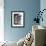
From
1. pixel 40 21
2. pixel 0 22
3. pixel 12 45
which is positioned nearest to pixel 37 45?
pixel 12 45

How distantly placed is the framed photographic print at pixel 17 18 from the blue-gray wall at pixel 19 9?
0.12 meters

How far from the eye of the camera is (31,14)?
5.82 m

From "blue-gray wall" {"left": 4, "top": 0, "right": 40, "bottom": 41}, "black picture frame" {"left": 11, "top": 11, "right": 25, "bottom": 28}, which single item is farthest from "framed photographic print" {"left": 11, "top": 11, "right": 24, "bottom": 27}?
"blue-gray wall" {"left": 4, "top": 0, "right": 40, "bottom": 41}

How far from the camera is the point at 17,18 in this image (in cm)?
582

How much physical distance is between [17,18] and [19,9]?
1.26 feet

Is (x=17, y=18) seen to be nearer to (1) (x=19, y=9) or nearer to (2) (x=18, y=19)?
(2) (x=18, y=19)

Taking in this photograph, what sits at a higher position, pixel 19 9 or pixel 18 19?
pixel 19 9

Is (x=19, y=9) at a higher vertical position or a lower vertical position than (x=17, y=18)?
higher

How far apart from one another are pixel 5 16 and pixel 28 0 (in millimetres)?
1169

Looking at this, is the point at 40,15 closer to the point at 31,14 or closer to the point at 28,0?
the point at 31,14

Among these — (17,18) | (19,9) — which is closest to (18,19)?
(17,18)

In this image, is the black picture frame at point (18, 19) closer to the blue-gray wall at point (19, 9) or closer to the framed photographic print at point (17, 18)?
the framed photographic print at point (17, 18)

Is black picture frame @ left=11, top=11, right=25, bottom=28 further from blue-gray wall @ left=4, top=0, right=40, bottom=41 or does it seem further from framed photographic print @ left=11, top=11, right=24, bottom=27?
blue-gray wall @ left=4, top=0, right=40, bottom=41

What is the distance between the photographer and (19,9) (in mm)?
5789
